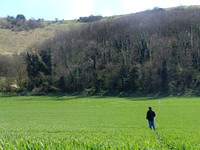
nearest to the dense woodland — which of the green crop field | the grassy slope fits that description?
the green crop field

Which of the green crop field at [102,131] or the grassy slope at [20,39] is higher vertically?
the grassy slope at [20,39]

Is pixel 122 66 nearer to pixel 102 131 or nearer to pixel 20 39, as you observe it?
pixel 102 131

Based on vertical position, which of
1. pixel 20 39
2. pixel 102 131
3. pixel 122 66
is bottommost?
pixel 122 66

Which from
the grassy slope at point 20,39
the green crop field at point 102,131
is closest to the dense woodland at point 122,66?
the green crop field at point 102,131

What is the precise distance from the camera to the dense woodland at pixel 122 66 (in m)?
71.2

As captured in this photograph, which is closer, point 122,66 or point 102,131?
point 102,131

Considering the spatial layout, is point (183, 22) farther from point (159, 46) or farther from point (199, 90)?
point (199, 90)

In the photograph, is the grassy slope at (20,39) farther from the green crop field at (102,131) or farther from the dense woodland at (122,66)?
the green crop field at (102,131)

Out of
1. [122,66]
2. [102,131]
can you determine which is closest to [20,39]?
[122,66]

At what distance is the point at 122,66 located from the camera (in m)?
77.1

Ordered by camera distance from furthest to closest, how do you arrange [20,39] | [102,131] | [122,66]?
[20,39] → [122,66] → [102,131]

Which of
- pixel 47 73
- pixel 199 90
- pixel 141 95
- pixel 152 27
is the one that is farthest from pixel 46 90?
pixel 152 27

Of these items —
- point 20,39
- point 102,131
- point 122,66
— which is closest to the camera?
point 102,131

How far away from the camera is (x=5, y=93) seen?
81375 millimetres
